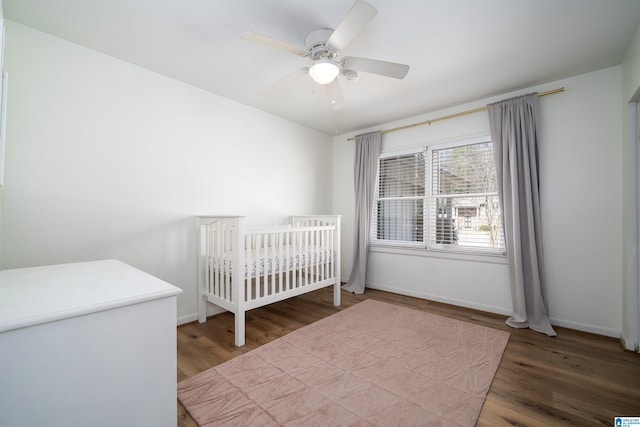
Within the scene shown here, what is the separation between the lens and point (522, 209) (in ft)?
8.30

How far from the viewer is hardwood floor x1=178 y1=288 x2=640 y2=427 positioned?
135 cm

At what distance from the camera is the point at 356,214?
372 cm

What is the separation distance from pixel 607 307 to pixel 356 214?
2.58m

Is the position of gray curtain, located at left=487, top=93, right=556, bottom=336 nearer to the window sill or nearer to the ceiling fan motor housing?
the window sill

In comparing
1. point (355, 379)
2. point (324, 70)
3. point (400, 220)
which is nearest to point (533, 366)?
point (355, 379)

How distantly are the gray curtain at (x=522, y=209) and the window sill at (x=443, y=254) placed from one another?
0.66 ft

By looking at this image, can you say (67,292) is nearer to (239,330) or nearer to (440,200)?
(239,330)

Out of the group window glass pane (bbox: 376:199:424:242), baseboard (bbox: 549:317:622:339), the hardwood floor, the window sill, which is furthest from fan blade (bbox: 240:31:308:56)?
baseboard (bbox: 549:317:622:339)

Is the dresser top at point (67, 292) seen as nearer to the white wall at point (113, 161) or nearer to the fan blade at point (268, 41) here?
the white wall at point (113, 161)

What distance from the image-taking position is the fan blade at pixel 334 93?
1.93 metres

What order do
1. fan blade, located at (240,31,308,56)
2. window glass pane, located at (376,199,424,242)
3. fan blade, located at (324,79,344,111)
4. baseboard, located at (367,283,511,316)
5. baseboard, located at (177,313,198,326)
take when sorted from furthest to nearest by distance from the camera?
window glass pane, located at (376,199,424,242), baseboard, located at (367,283,511,316), baseboard, located at (177,313,198,326), fan blade, located at (324,79,344,111), fan blade, located at (240,31,308,56)

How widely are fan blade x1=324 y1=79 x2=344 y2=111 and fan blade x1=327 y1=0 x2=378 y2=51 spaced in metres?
0.32

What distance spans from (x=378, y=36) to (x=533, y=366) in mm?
2518

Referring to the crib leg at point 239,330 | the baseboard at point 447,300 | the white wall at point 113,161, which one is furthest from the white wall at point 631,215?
the white wall at point 113,161
